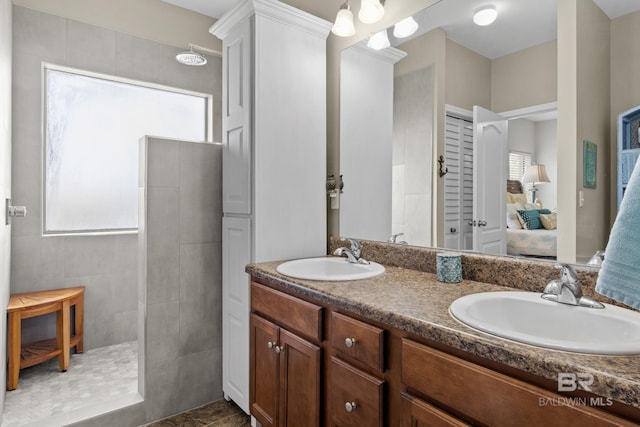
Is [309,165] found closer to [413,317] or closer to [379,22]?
[379,22]

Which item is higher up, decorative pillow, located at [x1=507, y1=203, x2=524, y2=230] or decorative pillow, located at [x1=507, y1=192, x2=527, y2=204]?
decorative pillow, located at [x1=507, y1=192, x2=527, y2=204]

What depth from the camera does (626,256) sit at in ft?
1.82

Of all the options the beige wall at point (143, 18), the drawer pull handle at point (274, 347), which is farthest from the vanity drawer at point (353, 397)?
the beige wall at point (143, 18)

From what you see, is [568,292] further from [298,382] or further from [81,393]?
[81,393]

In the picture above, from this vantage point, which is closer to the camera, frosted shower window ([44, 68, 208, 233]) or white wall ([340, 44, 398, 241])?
white wall ([340, 44, 398, 241])

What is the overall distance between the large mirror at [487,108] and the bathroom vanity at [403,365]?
0.20 meters

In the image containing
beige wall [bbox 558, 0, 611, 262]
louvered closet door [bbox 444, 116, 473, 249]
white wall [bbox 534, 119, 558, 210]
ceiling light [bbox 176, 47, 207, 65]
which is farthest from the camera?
ceiling light [bbox 176, 47, 207, 65]

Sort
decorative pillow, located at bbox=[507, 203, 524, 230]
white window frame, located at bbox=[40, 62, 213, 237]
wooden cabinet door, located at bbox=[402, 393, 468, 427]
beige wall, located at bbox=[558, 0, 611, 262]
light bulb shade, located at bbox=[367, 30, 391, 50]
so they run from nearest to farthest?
wooden cabinet door, located at bbox=[402, 393, 468, 427] → beige wall, located at bbox=[558, 0, 611, 262] → decorative pillow, located at bbox=[507, 203, 524, 230] → light bulb shade, located at bbox=[367, 30, 391, 50] → white window frame, located at bbox=[40, 62, 213, 237]

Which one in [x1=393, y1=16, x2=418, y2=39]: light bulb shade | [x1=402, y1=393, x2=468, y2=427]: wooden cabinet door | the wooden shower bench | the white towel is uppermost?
[x1=393, y1=16, x2=418, y2=39]: light bulb shade

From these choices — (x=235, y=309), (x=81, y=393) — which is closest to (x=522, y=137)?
(x=235, y=309)

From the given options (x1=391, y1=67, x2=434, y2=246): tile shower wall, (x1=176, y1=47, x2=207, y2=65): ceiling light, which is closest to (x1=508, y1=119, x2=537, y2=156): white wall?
(x1=391, y1=67, x2=434, y2=246): tile shower wall

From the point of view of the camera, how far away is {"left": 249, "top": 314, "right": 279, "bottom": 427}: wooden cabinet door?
59.1 inches

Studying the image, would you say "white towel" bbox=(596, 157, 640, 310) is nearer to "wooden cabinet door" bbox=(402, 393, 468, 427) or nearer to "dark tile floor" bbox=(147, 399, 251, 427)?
"wooden cabinet door" bbox=(402, 393, 468, 427)

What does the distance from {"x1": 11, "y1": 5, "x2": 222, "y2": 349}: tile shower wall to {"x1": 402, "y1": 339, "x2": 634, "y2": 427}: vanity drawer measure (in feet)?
5.09
